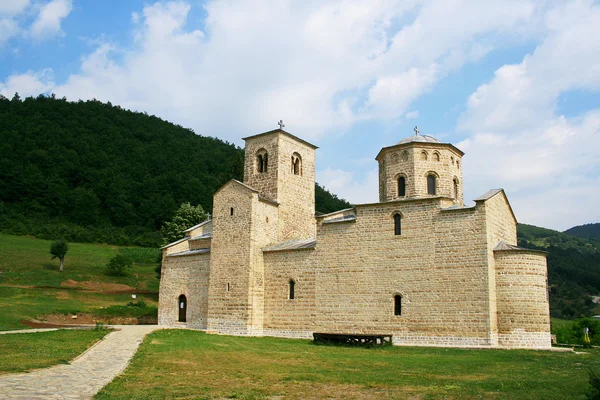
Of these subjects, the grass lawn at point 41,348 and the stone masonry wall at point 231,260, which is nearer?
the grass lawn at point 41,348

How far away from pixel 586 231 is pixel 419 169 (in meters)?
125

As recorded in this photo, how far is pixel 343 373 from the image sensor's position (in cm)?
1076

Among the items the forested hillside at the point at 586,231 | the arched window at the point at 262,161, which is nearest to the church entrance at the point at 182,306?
the arched window at the point at 262,161

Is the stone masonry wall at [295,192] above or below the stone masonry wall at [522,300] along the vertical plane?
above

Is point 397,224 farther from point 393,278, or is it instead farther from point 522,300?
point 522,300

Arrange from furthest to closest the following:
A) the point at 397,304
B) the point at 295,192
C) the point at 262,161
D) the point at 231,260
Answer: the point at 262,161 → the point at 295,192 → the point at 231,260 → the point at 397,304

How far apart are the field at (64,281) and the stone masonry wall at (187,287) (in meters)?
3.73

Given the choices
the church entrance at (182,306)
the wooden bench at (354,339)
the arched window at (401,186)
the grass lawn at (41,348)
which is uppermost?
the arched window at (401,186)

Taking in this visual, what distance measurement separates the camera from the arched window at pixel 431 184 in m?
22.2

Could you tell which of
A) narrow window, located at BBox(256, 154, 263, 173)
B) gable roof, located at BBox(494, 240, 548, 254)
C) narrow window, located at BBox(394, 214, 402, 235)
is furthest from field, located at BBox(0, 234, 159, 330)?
gable roof, located at BBox(494, 240, 548, 254)

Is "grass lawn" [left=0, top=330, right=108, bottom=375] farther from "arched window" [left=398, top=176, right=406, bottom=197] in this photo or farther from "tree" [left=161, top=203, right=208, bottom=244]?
"tree" [left=161, top=203, right=208, bottom=244]

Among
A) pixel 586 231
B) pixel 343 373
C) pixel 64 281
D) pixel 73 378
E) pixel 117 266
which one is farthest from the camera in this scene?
pixel 586 231

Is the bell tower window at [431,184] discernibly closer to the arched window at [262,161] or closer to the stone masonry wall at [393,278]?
the stone masonry wall at [393,278]

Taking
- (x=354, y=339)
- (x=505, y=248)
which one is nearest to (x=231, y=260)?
(x=354, y=339)
